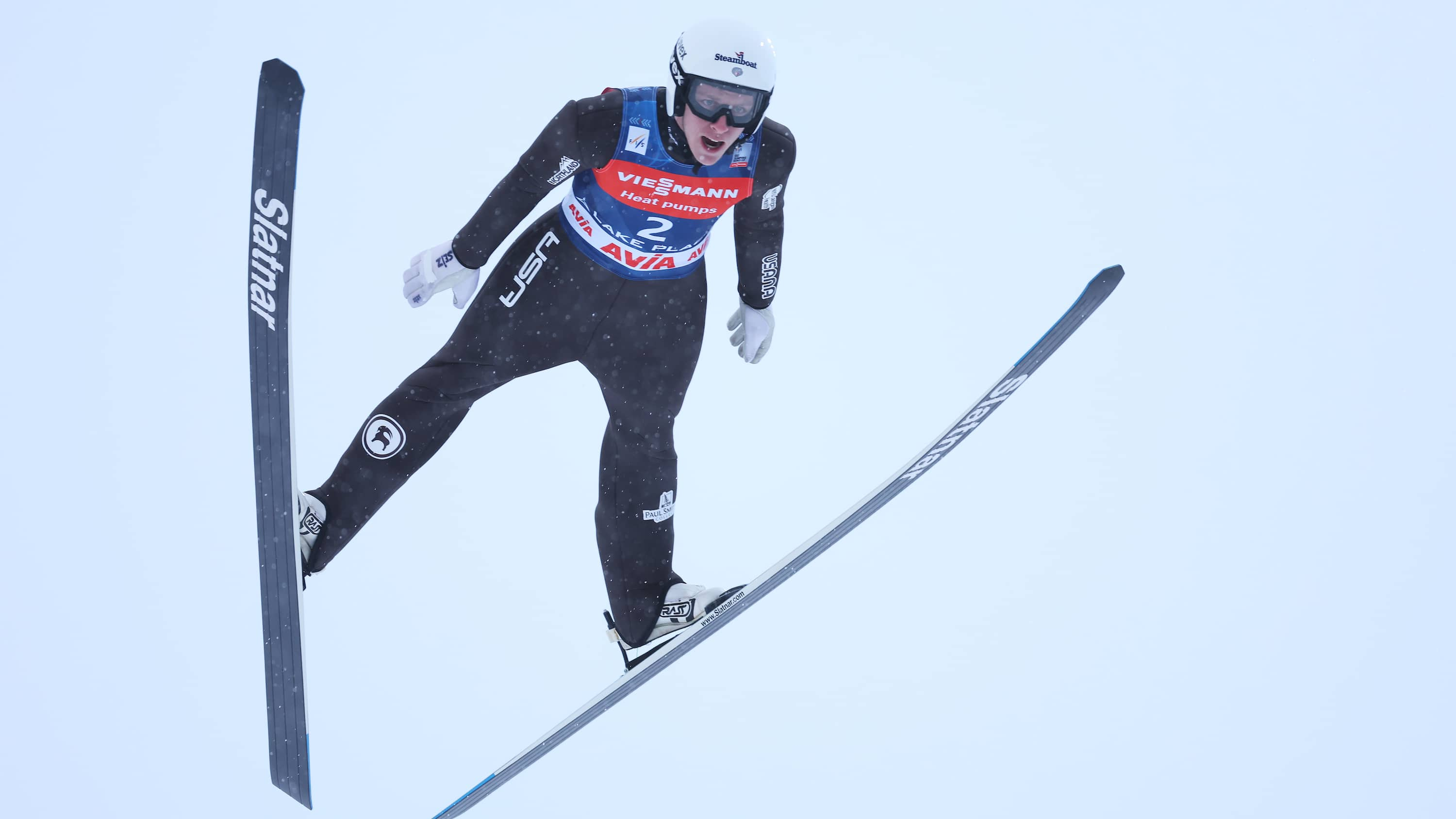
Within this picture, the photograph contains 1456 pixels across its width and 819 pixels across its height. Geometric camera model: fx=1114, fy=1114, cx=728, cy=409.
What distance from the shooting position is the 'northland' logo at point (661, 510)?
11.9ft

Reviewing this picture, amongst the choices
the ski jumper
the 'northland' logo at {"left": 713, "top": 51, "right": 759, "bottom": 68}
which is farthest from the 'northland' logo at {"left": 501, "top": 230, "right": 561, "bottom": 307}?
the 'northland' logo at {"left": 713, "top": 51, "right": 759, "bottom": 68}

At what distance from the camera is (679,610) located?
3664 mm

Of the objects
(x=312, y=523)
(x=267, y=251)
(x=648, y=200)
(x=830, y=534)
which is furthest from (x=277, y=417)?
(x=830, y=534)

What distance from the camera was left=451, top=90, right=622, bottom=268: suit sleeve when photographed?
120 inches

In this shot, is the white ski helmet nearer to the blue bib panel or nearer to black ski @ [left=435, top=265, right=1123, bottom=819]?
the blue bib panel

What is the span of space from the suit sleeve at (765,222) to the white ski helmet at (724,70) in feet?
0.87

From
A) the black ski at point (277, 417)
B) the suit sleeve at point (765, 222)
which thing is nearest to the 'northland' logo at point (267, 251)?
the black ski at point (277, 417)

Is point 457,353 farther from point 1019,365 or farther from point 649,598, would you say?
point 1019,365

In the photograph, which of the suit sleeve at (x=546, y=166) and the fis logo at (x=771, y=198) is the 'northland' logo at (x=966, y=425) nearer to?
the fis logo at (x=771, y=198)

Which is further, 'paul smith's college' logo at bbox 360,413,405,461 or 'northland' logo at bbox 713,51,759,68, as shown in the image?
'paul smith's college' logo at bbox 360,413,405,461

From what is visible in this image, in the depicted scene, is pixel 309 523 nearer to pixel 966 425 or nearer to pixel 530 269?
pixel 530 269

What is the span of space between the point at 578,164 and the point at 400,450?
3.22 feet

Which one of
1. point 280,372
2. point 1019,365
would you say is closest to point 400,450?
point 280,372

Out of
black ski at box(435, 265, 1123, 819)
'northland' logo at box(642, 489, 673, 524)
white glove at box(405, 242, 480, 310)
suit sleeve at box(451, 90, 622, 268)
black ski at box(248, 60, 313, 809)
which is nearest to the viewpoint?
black ski at box(248, 60, 313, 809)
